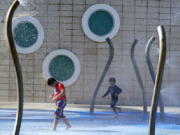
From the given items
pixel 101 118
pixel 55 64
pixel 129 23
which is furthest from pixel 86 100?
pixel 101 118

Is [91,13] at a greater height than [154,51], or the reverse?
[91,13]

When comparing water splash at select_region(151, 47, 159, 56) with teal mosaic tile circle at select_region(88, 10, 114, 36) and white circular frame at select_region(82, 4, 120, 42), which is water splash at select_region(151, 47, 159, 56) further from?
teal mosaic tile circle at select_region(88, 10, 114, 36)

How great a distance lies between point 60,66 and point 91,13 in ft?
4.62

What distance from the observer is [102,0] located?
38.1ft

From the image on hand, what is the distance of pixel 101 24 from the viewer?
38.5 ft

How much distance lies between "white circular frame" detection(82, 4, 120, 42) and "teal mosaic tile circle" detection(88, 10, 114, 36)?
0.29ft

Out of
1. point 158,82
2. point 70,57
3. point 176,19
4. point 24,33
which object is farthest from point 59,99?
point 176,19

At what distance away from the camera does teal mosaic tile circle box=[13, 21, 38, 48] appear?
11609 mm

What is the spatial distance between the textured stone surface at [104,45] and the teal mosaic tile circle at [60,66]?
0.23 m

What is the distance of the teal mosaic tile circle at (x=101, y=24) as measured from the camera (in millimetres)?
11648

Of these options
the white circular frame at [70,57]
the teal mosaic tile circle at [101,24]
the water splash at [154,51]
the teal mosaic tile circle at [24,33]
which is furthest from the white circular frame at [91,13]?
the teal mosaic tile circle at [24,33]

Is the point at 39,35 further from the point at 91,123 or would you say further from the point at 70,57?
the point at 91,123

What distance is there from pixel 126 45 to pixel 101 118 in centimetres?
317

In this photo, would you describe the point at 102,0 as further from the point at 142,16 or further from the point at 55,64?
the point at 55,64
